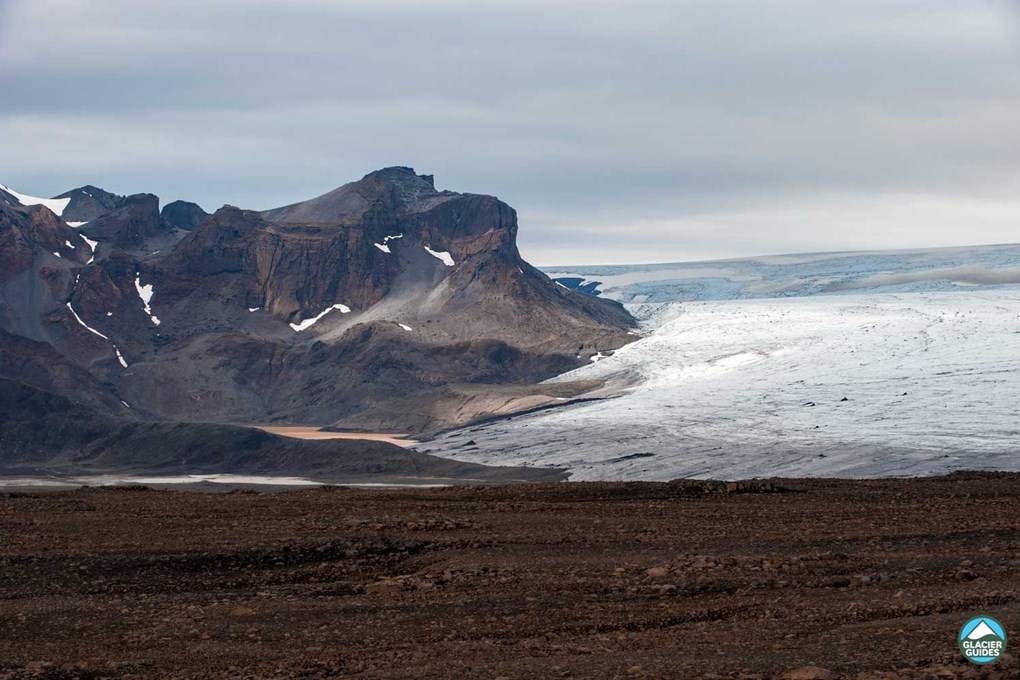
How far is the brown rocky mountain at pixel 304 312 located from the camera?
5320 inches

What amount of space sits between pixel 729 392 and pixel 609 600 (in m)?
74.7

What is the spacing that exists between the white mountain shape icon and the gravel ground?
0.71 feet

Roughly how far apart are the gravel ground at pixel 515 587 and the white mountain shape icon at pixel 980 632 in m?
0.22

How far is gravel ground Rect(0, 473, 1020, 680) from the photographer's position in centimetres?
1474

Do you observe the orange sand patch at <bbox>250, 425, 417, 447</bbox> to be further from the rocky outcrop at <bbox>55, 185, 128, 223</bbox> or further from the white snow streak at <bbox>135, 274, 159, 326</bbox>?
the rocky outcrop at <bbox>55, 185, 128, 223</bbox>

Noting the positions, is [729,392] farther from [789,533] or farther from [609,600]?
[609,600]

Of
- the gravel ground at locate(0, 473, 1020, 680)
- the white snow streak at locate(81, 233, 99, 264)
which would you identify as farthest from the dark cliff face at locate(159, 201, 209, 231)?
the gravel ground at locate(0, 473, 1020, 680)

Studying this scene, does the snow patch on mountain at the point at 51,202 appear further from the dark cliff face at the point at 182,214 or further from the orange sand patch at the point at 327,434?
the orange sand patch at the point at 327,434

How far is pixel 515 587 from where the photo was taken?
1903cm

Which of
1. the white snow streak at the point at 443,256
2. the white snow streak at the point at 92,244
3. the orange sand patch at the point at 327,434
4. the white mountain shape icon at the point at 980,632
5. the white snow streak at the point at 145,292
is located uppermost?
the white snow streak at the point at 92,244

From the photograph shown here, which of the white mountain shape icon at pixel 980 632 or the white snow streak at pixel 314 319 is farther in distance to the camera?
the white snow streak at pixel 314 319

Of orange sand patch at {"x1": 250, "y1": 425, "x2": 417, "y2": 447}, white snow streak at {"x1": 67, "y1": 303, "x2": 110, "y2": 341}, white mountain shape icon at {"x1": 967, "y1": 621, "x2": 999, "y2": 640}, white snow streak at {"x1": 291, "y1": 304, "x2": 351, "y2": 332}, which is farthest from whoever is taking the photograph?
white snow streak at {"x1": 291, "y1": 304, "x2": 351, "y2": 332}

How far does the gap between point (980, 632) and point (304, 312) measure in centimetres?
15818

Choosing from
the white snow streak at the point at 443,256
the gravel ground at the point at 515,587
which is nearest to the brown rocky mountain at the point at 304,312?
the white snow streak at the point at 443,256
